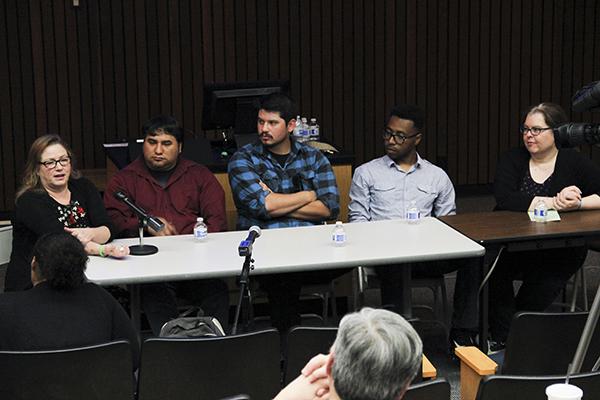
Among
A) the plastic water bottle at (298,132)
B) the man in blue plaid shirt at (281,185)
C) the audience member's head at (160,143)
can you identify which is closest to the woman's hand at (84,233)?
the audience member's head at (160,143)

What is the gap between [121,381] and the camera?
11.4 feet

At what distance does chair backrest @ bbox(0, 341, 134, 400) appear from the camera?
336 cm

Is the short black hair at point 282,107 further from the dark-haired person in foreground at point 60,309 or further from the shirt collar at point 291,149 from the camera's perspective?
the dark-haired person in foreground at point 60,309

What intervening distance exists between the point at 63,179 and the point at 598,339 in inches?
105

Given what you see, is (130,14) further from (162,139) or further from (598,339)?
(598,339)

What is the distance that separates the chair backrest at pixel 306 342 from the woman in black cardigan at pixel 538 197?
6.77 ft

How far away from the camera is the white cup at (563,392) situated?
2.75m

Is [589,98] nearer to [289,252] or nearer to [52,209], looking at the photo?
[289,252]

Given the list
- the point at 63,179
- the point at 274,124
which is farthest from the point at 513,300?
the point at 63,179

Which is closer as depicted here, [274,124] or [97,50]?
[274,124]

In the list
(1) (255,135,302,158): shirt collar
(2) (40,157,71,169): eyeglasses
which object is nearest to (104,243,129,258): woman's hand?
(2) (40,157,71,169): eyeglasses

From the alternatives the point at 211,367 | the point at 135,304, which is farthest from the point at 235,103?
the point at 211,367

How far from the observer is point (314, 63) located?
9141mm

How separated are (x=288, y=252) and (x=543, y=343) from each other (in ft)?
4.78
